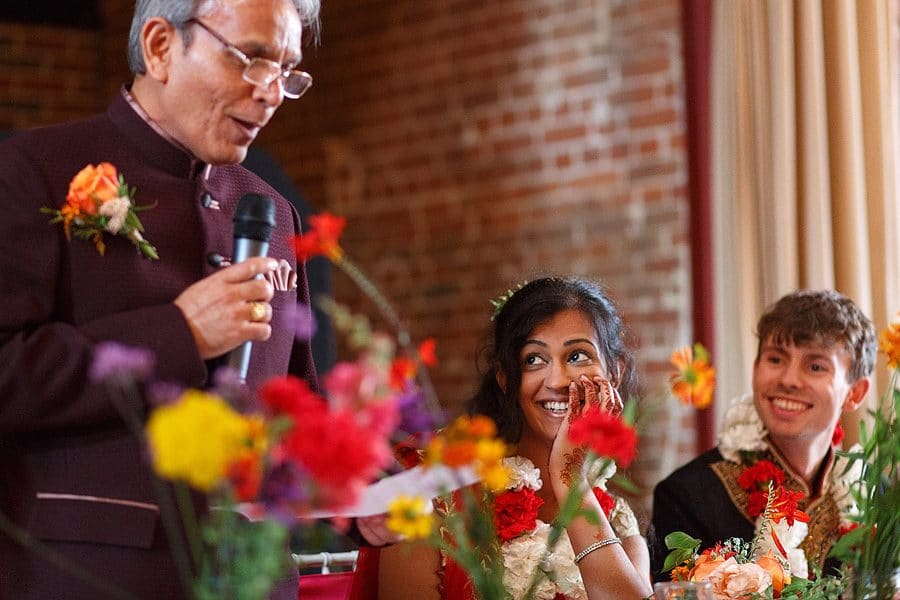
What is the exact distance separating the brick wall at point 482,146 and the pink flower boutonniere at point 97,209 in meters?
2.74

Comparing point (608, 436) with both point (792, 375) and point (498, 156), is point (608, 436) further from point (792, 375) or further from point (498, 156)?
point (498, 156)

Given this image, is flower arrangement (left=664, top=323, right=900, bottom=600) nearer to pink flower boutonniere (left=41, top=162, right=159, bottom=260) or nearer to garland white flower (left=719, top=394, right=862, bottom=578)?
garland white flower (left=719, top=394, right=862, bottom=578)

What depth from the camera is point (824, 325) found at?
2854 mm

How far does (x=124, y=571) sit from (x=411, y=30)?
4017mm

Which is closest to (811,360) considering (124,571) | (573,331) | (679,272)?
(573,331)

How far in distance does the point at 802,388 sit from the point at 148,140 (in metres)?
1.71

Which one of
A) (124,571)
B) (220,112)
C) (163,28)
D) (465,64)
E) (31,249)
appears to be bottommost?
(124,571)

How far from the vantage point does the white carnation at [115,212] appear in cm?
150

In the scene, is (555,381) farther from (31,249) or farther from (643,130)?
(643,130)

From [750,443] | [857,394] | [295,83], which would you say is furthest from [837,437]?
[295,83]

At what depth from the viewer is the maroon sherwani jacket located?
1.42 meters

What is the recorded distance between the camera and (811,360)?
9.36 feet

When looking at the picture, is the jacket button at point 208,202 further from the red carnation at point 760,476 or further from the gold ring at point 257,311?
the red carnation at point 760,476

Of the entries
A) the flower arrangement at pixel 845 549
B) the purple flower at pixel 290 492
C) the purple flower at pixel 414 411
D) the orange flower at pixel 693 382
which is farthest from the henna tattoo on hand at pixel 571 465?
the purple flower at pixel 290 492
